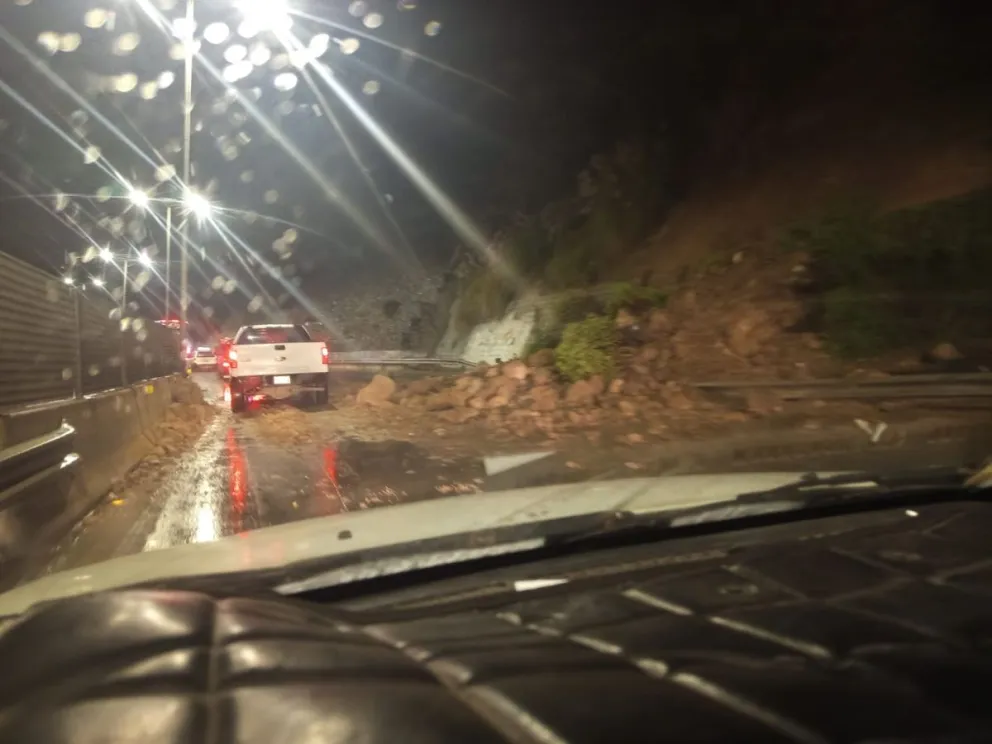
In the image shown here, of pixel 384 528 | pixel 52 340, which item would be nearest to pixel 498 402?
pixel 52 340

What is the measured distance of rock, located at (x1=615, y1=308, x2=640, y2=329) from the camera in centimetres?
1773

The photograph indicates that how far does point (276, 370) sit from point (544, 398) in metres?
6.91

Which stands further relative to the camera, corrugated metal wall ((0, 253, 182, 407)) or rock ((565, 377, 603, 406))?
rock ((565, 377, 603, 406))

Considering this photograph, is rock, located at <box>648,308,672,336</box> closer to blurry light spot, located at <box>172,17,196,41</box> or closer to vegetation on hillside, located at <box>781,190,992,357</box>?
vegetation on hillside, located at <box>781,190,992,357</box>

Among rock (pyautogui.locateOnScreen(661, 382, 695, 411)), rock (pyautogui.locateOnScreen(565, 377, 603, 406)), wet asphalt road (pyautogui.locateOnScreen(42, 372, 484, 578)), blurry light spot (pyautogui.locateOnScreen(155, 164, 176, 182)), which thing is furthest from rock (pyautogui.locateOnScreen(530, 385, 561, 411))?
blurry light spot (pyautogui.locateOnScreen(155, 164, 176, 182))

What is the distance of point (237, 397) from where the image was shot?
65.4 feet

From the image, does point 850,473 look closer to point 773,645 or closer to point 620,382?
point 773,645

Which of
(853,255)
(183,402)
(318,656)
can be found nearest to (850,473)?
(318,656)

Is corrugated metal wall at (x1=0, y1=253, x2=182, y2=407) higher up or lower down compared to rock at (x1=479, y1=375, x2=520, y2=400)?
higher up

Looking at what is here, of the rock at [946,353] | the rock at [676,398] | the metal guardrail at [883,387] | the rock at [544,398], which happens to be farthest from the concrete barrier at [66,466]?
the rock at [946,353]

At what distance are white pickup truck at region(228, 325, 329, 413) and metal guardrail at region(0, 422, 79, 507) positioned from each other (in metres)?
10.6

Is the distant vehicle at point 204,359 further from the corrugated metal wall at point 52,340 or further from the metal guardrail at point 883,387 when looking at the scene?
the metal guardrail at point 883,387

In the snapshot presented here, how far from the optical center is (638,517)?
4285 millimetres

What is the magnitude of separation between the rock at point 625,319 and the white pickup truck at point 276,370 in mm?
6644
